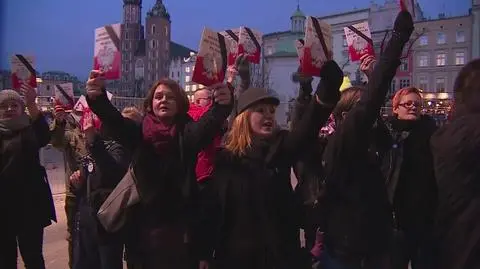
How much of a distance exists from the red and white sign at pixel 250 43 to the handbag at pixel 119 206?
4.94ft

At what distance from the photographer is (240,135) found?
263 cm

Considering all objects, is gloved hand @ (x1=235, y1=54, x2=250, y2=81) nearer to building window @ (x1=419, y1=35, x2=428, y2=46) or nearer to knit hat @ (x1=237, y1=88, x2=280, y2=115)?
knit hat @ (x1=237, y1=88, x2=280, y2=115)

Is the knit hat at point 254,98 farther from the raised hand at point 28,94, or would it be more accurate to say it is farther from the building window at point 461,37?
the building window at point 461,37

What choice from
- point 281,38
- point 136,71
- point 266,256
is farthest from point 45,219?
point 136,71

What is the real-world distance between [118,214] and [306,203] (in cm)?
115

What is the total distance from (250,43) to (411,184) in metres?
1.69

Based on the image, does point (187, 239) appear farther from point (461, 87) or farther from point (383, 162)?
point (461, 87)

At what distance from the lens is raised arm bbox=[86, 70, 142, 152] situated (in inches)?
95.2

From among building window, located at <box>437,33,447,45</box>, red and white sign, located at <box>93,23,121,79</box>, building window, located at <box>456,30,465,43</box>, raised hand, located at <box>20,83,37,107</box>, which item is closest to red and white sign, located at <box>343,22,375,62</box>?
red and white sign, located at <box>93,23,121,79</box>

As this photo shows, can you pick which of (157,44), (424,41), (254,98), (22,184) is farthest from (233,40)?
(157,44)

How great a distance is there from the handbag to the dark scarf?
1.35 meters

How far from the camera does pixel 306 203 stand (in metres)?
2.82

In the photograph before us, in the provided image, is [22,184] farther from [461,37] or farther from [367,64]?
[461,37]

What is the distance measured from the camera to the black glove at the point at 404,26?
2.38 m
